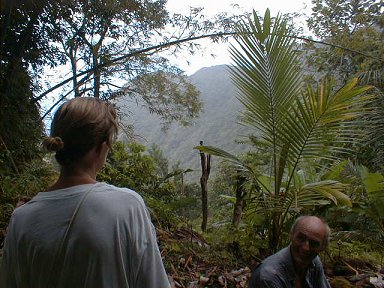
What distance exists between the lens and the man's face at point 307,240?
2.15 m

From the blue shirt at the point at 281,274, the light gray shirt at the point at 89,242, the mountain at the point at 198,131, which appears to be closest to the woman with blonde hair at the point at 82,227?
the light gray shirt at the point at 89,242

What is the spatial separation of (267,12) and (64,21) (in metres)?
5.30

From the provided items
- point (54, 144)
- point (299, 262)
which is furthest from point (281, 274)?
point (54, 144)

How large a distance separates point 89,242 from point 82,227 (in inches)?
1.7

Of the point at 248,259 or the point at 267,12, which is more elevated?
the point at 267,12

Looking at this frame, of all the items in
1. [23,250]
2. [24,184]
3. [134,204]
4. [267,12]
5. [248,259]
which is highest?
[267,12]

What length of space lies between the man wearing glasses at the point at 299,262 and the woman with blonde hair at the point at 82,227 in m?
1.19

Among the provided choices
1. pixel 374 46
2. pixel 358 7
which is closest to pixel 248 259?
pixel 374 46

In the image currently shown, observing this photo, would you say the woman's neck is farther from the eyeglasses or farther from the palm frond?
the palm frond

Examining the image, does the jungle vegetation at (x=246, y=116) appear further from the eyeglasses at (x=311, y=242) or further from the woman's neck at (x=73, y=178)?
the woman's neck at (x=73, y=178)

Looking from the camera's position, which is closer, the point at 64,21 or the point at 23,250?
the point at 23,250

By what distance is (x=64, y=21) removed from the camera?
23.9 ft

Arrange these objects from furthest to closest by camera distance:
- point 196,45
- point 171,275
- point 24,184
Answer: point 196,45, point 24,184, point 171,275

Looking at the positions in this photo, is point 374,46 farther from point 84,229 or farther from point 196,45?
point 84,229
